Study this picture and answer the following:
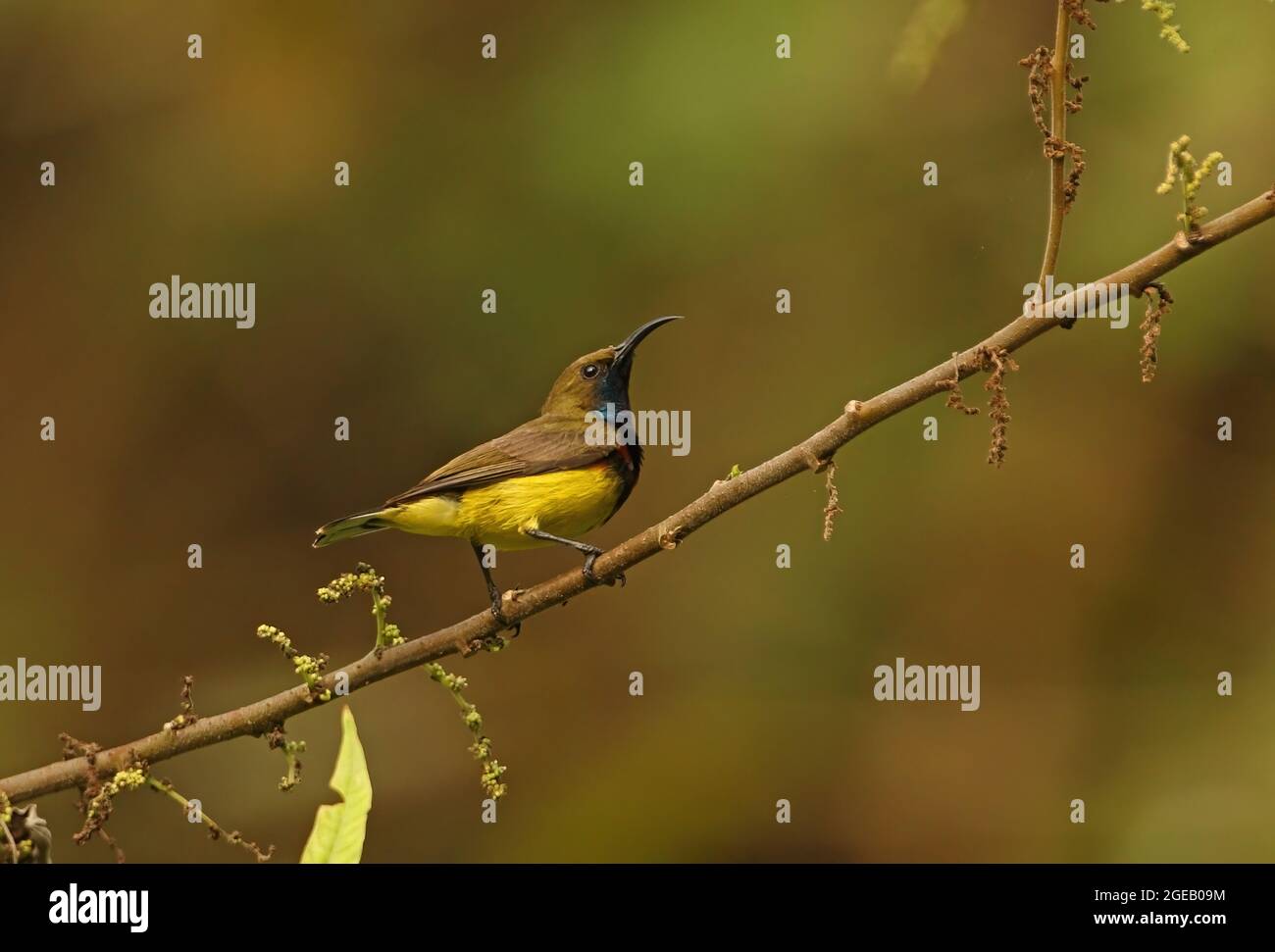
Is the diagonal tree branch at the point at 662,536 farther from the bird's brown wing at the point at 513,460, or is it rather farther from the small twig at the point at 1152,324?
the bird's brown wing at the point at 513,460

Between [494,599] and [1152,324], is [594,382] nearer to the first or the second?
[494,599]

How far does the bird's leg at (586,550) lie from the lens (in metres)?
3.00

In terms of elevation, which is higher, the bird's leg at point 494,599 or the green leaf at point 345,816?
the bird's leg at point 494,599

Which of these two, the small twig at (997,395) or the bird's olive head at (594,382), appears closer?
the small twig at (997,395)

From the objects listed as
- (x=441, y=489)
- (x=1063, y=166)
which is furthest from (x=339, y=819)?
(x=441, y=489)

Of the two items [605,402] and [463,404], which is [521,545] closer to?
[605,402]

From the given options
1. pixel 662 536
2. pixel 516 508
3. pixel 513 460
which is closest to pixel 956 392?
pixel 662 536

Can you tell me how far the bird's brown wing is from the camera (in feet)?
15.1

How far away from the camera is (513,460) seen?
15.4 feet

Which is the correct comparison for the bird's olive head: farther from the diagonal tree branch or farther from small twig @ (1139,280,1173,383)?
small twig @ (1139,280,1173,383)

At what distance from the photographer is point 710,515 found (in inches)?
110

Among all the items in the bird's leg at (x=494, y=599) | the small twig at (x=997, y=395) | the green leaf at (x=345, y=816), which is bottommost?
the green leaf at (x=345, y=816)

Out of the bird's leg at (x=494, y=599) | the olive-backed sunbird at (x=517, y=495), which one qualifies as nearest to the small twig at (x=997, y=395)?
the bird's leg at (x=494, y=599)

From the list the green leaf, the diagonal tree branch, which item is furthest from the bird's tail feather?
the green leaf
